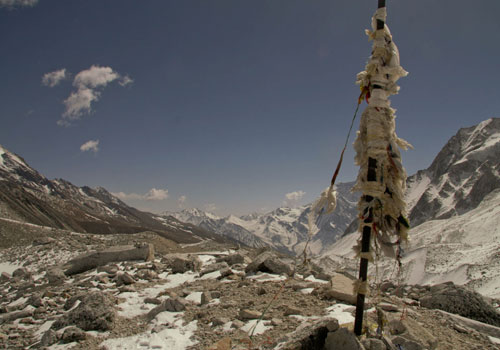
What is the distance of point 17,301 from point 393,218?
15.8 metres

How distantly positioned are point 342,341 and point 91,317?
7229 mm

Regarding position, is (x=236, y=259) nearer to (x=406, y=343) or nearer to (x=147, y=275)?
(x=147, y=275)

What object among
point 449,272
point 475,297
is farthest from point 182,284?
point 449,272

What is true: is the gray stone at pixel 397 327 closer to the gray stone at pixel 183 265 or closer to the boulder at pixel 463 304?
the boulder at pixel 463 304

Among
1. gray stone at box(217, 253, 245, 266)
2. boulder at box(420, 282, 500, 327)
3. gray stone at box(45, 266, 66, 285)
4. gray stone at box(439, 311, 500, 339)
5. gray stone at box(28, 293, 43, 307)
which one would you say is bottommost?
gray stone at box(45, 266, 66, 285)

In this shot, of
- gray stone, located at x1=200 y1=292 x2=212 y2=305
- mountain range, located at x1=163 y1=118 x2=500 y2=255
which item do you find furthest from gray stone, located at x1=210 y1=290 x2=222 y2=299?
mountain range, located at x1=163 y1=118 x2=500 y2=255

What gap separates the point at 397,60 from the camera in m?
5.17

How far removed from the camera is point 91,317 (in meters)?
7.95

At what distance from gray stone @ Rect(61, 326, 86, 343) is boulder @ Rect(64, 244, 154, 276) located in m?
11.6

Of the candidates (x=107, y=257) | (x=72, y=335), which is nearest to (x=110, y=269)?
Answer: (x=107, y=257)

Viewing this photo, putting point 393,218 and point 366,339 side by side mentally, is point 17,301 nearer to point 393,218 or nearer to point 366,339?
point 366,339

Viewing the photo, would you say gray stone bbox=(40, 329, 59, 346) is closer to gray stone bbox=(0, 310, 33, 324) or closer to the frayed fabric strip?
A: gray stone bbox=(0, 310, 33, 324)

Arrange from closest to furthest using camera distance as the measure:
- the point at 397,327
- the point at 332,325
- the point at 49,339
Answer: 1. the point at 332,325
2. the point at 397,327
3. the point at 49,339

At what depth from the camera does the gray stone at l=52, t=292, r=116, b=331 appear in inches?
309
